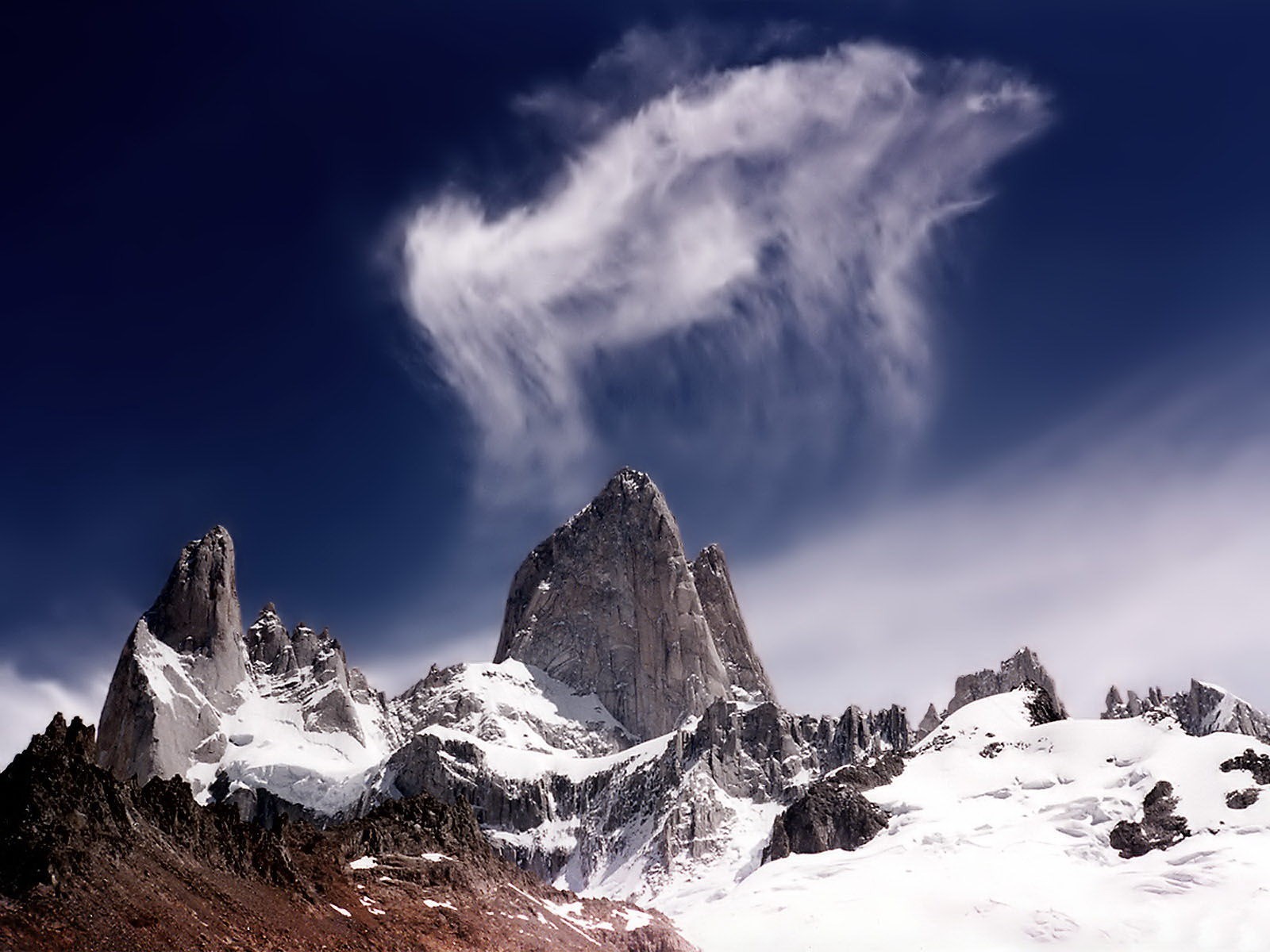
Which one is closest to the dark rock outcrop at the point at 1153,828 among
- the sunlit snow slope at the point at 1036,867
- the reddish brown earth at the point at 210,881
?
the sunlit snow slope at the point at 1036,867

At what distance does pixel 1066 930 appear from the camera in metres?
133

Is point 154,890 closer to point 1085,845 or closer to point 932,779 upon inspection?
point 1085,845

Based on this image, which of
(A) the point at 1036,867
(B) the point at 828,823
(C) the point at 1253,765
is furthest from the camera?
(B) the point at 828,823

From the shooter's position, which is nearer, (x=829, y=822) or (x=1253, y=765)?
(x=1253, y=765)

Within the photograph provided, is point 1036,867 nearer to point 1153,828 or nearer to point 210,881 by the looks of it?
point 1153,828

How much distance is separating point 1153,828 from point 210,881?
128783 mm

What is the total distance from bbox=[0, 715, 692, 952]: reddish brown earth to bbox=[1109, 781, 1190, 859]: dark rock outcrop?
77900 mm

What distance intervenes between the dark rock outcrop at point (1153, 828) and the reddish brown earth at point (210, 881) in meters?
77.9

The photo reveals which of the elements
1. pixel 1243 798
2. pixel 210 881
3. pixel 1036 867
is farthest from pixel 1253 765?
pixel 210 881

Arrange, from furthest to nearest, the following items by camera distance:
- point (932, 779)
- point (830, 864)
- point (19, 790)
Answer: point (932, 779)
point (830, 864)
point (19, 790)

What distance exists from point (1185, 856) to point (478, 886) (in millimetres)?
93028

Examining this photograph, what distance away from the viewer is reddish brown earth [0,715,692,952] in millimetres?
58281

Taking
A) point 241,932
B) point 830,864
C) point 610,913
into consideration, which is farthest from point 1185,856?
point 241,932

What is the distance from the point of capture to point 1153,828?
15575cm
